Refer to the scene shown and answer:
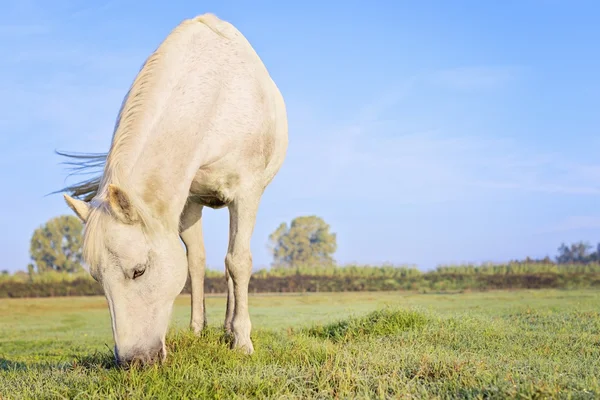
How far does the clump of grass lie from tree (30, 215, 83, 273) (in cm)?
4255

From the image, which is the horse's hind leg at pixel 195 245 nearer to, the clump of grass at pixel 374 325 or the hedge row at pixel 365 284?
the clump of grass at pixel 374 325

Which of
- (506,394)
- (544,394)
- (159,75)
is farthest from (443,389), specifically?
(159,75)

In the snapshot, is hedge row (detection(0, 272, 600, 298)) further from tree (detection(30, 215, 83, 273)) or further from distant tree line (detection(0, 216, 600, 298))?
tree (detection(30, 215, 83, 273))

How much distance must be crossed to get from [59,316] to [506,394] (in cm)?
1505

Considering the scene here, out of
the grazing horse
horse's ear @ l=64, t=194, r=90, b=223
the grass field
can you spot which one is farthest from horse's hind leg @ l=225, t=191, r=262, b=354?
horse's ear @ l=64, t=194, r=90, b=223

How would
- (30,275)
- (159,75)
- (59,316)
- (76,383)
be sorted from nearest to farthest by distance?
(76,383), (159,75), (59,316), (30,275)

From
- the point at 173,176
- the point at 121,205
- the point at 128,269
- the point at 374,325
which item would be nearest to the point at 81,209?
the point at 121,205

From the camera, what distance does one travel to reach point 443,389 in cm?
341

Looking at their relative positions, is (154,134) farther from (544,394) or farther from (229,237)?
(544,394)

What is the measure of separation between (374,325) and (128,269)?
3.58m

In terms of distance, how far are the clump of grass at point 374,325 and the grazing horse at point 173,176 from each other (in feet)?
4.74

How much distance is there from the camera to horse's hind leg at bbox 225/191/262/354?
5.49 m

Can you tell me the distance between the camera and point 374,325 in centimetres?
674

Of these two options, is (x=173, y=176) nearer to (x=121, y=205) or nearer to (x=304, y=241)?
(x=121, y=205)
